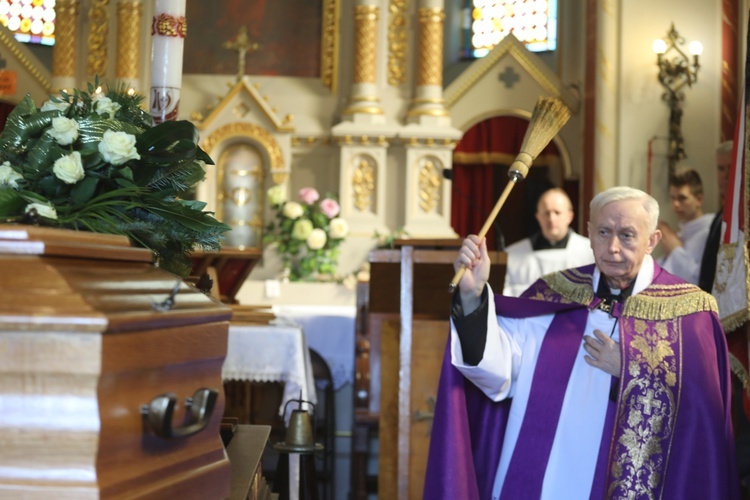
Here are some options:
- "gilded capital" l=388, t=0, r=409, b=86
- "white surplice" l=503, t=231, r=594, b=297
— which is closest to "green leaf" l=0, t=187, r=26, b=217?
"white surplice" l=503, t=231, r=594, b=297

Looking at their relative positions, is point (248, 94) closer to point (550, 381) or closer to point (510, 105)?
point (510, 105)

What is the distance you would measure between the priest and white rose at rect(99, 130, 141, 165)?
4.76 ft

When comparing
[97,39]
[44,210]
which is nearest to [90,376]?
[44,210]

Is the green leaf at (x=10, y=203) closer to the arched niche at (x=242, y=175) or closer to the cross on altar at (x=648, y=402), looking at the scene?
the cross on altar at (x=648, y=402)

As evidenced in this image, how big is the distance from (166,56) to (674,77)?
22.5 feet

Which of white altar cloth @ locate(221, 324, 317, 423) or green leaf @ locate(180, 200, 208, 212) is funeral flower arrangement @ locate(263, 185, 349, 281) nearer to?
white altar cloth @ locate(221, 324, 317, 423)

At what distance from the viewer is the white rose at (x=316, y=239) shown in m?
8.45

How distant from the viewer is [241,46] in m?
9.68

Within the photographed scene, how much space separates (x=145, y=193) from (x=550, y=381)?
180 centimetres

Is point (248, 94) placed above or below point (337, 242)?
above

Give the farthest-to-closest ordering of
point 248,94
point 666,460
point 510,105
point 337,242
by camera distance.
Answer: point 510,105 < point 248,94 < point 337,242 < point 666,460

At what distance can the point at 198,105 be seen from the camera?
978cm

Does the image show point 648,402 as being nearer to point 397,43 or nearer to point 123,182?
point 123,182

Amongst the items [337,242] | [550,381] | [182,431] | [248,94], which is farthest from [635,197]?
[248,94]
